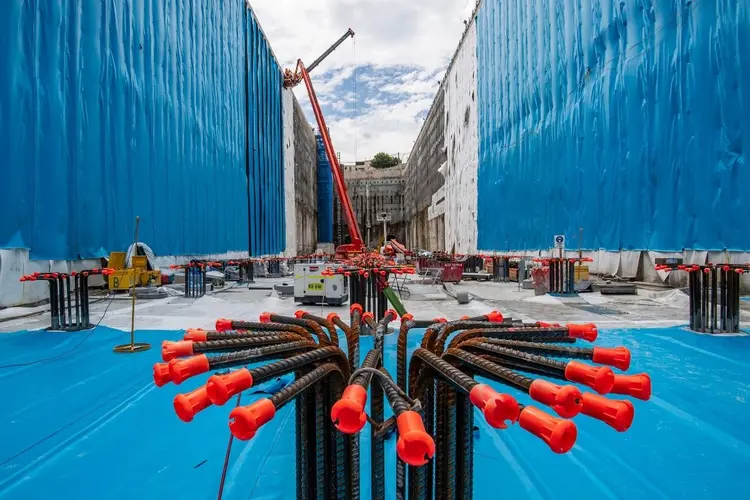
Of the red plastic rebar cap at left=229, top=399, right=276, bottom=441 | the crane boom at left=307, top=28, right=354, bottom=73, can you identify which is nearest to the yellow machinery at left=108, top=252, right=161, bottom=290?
the red plastic rebar cap at left=229, top=399, right=276, bottom=441

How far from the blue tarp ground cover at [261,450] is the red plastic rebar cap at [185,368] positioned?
66.1 inches

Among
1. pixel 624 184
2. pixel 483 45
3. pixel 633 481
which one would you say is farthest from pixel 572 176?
pixel 633 481

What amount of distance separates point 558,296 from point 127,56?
16.1 metres

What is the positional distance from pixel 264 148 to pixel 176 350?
101 ft

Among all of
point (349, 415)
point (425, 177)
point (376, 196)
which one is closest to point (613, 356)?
point (349, 415)

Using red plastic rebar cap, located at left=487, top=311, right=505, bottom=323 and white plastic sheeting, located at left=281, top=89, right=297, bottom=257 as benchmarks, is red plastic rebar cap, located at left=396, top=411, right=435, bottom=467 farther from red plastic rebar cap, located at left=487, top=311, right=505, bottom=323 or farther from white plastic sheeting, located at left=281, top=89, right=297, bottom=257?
white plastic sheeting, located at left=281, top=89, right=297, bottom=257

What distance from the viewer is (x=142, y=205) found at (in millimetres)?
15031

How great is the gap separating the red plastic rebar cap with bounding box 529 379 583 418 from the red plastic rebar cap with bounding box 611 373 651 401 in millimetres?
286

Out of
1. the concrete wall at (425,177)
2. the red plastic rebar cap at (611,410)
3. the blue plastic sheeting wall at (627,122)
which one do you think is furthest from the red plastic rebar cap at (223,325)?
the concrete wall at (425,177)

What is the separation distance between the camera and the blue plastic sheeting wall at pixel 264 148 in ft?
92.9

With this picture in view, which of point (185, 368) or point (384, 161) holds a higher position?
point (384, 161)

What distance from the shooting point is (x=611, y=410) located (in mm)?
1215

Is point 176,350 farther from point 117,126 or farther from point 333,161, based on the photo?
point 333,161

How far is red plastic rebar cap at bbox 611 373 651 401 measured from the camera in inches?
55.7
